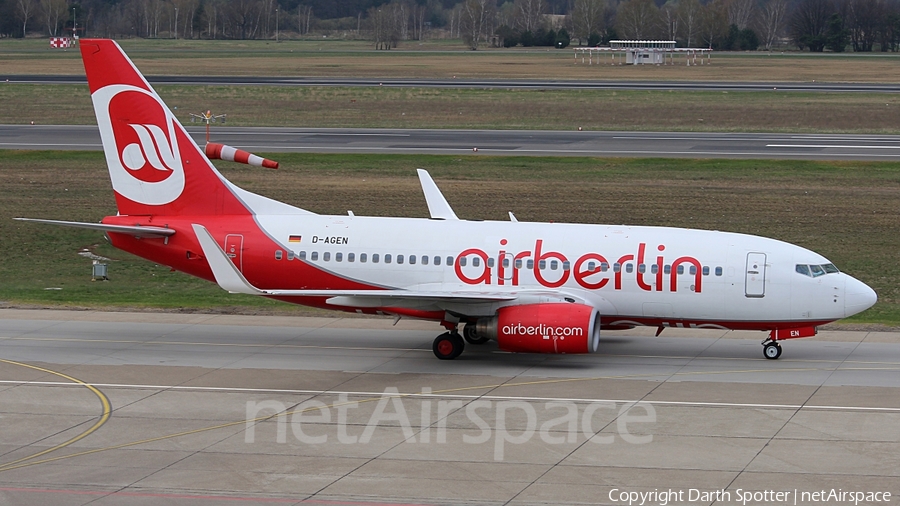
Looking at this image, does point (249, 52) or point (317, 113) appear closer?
point (317, 113)

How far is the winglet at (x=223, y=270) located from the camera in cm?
2733

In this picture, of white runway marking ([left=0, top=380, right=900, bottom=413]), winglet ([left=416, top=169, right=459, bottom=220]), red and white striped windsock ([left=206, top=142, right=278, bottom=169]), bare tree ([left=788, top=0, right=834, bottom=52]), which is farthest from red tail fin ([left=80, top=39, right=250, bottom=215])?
bare tree ([left=788, top=0, right=834, bottom=52])

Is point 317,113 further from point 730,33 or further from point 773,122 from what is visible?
point 730,33

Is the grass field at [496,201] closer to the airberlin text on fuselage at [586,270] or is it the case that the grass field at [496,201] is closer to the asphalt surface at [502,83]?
the airberlin text on fuselage at [586,270]

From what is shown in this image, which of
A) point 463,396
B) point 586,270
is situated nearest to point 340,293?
point 463,396

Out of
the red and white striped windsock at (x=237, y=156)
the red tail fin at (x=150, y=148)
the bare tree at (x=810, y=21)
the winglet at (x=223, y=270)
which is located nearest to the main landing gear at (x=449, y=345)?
the winglet at (x=223, y=270)

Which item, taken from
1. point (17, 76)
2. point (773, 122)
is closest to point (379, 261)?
point (773, 122)

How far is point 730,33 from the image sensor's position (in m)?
189

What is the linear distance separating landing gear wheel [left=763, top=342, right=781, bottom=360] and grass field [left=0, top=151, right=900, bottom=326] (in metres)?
6.84

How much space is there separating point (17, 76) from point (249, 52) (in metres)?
61.8

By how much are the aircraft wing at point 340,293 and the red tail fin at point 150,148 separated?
3.38m

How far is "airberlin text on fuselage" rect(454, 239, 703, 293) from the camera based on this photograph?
2906 cm

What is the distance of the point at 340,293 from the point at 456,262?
3345mm

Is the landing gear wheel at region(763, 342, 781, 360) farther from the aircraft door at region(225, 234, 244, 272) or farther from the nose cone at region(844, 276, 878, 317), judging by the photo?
the aircraft door at region(225, 234, 244, 272)
